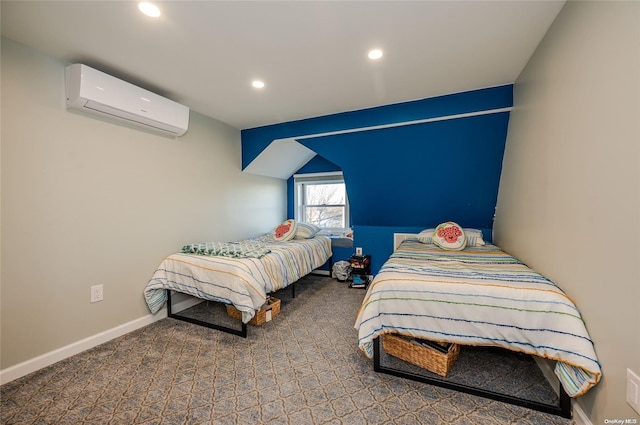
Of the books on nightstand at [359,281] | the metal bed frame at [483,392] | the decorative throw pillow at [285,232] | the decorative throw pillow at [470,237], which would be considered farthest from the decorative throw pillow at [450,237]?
the decorative throw pillow at [285,232]

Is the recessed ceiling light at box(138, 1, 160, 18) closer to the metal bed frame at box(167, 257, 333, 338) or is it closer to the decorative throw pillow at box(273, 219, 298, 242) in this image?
the metal bed frame at box(167, 257, 333, 338)

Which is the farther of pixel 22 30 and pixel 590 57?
pixel 22 30

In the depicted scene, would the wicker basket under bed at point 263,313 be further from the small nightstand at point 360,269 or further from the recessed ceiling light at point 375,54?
the recessed ceiling light at point 375,54

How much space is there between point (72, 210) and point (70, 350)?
105cm

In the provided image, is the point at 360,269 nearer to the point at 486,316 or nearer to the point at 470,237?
the point at 470,237

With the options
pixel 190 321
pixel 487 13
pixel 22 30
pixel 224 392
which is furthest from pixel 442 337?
pixel 22 30

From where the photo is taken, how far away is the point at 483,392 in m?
1.50

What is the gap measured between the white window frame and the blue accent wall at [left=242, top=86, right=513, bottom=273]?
0.65 m

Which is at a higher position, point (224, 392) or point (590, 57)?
point (590, 57)

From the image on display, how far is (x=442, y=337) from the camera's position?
150cm

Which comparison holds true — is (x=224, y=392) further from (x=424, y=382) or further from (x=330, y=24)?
(x=330, y=24)

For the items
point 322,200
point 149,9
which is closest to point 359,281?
point 322,200

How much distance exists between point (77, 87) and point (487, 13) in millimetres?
2720

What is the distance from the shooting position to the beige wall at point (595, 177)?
1.00 m
